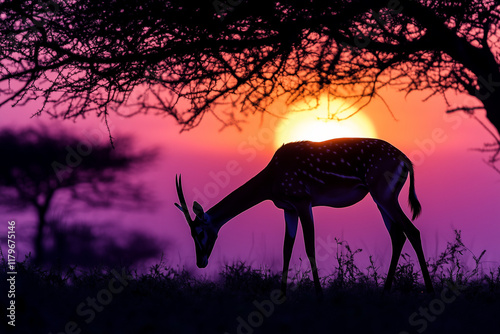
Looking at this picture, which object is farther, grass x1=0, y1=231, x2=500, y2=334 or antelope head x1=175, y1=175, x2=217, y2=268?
antelope head x1=175, y1=175, x2=217, y2=268

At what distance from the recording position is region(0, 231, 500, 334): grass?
6.19m

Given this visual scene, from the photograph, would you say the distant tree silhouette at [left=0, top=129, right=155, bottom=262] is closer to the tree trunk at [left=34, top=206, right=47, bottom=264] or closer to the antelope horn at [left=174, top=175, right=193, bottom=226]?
the tree trunk at [left=34, top=206, right=47, bottom=264]

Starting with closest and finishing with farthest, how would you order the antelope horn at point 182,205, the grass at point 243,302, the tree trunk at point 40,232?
the grass at point 243,302, the antelope horn at point 182,205, the tree trunk at point 40,232

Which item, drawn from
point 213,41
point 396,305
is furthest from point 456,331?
point 213,41

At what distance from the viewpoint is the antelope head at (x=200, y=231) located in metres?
8.20

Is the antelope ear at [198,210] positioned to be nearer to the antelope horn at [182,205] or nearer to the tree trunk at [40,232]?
the antelope horn at [182,205]

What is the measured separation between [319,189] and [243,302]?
207 centimetres

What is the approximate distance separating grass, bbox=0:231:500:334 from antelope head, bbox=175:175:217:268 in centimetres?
36

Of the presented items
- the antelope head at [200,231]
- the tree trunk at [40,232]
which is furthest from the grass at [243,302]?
the tree trunk at [40,232]

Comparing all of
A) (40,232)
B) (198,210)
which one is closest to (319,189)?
(198,210)

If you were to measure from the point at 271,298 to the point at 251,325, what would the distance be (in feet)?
3.70

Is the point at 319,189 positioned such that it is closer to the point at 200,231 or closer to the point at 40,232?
the point at 200,231

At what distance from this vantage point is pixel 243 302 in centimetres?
700

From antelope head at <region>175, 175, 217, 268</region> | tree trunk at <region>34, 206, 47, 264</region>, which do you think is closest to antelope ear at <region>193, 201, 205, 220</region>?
antelope head at <region>175, 175, 217, 268</region>
